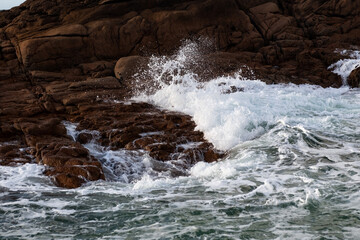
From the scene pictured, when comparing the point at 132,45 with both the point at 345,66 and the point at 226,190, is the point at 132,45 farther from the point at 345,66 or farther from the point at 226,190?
the point at 226,190

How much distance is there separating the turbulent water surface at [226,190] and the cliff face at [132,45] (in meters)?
1.22

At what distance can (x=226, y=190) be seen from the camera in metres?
6.44

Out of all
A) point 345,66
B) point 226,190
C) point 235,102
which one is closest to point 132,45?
point 235,102

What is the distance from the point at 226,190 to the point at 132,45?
10.1 metres

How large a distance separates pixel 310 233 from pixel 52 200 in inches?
140

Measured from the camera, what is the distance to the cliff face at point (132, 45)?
35.2 feet

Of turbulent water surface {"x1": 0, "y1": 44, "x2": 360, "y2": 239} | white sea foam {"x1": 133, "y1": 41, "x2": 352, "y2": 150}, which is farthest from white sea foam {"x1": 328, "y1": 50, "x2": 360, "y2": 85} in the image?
turbulent water surface {"x1": 0, "y1": 44, "x2": 360, "y2": 239}

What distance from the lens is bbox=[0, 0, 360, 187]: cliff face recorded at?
10736 millimetres

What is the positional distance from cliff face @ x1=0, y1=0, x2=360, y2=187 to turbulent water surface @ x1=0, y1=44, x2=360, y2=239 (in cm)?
122

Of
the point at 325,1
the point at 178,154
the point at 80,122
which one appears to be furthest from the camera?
the point at 325,1

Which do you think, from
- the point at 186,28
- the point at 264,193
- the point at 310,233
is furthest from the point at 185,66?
the point at 310,233

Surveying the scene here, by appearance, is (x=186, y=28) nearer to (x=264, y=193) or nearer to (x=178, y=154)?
(x=178, y=154)

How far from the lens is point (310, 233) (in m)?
4.88

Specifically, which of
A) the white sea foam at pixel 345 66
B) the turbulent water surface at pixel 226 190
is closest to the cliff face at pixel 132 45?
the white sea foam at pixel 345 66
